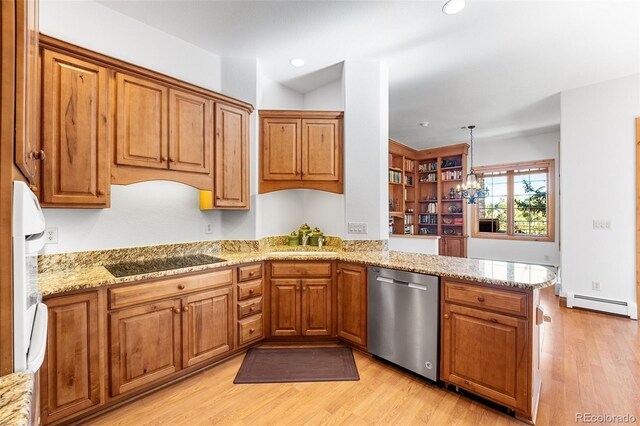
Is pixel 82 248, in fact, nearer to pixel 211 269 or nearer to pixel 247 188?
pixel 211 269

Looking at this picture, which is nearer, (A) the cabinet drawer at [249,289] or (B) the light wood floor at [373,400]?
(B) the light wood floor at [373,400]

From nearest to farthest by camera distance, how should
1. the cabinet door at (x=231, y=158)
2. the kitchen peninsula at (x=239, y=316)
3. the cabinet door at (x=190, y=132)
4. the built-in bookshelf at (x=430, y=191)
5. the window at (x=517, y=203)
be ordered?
the kitchen peninsula at (x=239, y=316)
the cabinet door at (x=190, y=132)
the cabinet door at (x=231, y=158)
the window at (x=517, y=203)
the built-in bookshelf at (x=430, y=191)

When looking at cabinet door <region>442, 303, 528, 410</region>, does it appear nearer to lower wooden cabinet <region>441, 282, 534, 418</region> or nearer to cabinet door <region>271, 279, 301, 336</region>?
lower wooden cabinet <region>441, 282, 534, 418</region>

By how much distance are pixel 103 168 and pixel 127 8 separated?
1.43 metres

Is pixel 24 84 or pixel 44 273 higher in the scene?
pixel 24 84

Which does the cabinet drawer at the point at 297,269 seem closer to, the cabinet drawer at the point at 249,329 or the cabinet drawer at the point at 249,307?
the cabinet drawer at the point at 249,307

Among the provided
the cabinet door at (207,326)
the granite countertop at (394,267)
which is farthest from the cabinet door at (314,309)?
the cabinet door at (207,326)

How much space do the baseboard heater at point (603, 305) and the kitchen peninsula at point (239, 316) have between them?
2.61m

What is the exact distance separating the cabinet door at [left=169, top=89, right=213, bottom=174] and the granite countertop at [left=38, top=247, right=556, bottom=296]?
0.92 m

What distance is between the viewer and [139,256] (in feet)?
8.43

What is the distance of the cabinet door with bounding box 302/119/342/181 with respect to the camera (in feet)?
10.6

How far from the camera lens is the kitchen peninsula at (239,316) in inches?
69.6

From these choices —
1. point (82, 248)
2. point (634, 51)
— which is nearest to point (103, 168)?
point (82, 248)

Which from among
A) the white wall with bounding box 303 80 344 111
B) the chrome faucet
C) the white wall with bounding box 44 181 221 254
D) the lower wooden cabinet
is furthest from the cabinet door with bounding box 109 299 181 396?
the white wall with bounding box 303 80 344 111
